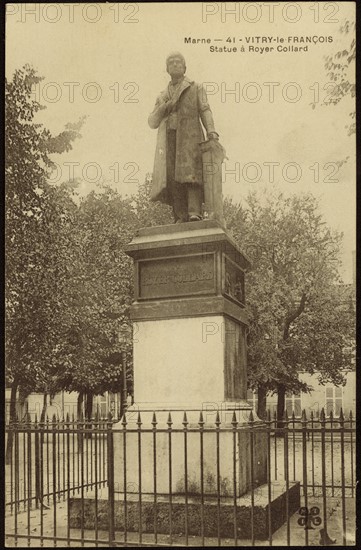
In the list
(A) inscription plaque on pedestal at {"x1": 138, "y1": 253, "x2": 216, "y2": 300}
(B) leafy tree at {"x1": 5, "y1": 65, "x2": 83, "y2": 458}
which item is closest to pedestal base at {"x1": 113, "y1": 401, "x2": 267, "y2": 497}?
(A) inscription plaque on pedestal at {"x1": 138, "y1": 253, "x2": 216, "y2": 300}

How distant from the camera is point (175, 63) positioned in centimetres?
809

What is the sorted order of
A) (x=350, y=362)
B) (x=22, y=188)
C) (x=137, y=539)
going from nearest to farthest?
1. (x=137, y=539)
2. (x=22, y=188)
3. (x=350, y=362)

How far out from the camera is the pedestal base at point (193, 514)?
21.2 feet

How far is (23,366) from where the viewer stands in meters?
13.3

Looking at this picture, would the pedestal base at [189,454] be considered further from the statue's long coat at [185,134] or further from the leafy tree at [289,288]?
the leafy tree at [289,288]

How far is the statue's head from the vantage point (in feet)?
26.5

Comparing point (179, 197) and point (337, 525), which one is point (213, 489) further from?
point (179, 197)

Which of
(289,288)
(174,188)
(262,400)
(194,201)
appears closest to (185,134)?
(174,188)

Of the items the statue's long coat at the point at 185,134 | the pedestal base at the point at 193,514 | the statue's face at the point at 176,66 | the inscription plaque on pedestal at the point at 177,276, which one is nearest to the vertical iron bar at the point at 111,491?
the pedestal base at the point at 193,514

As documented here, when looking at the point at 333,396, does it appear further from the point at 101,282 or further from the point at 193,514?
the point at 193,514

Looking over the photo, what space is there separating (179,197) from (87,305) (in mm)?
10858

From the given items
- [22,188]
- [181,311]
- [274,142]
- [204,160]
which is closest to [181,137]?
[204,160]

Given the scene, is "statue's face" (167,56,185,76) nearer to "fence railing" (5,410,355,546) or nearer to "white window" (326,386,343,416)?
"fence railing" (5,410,355,546)

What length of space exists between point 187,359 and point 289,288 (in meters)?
15.9
